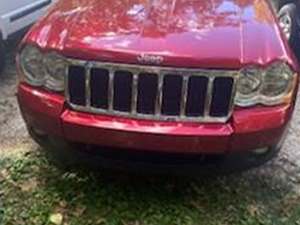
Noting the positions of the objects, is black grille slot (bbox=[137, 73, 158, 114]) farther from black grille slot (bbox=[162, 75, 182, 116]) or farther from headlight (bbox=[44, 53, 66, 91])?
headlight (bbox=[44, 53, 66, 91])

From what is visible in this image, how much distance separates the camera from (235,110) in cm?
335

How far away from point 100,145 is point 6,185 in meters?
Result: 0.83

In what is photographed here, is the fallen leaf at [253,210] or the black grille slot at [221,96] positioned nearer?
the black grille slot at [221,96]

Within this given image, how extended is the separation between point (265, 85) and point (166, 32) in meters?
0.63

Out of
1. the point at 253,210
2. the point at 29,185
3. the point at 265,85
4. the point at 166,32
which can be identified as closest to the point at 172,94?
the point at 166,32

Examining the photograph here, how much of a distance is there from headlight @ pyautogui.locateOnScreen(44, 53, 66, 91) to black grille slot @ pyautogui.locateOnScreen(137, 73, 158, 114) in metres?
0.44

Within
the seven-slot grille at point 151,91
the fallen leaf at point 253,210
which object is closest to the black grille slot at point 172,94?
the seven-slot grille at point 151,91

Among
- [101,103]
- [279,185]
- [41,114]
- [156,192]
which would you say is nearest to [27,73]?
[41,114]

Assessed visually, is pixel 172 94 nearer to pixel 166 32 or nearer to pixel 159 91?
pixel 159 91

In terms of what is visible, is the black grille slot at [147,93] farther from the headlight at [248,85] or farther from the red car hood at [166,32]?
the headlight at [248,85]

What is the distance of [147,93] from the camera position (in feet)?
11.0

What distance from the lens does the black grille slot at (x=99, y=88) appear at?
3340 millimetres

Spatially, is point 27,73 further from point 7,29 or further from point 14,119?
point 7,29

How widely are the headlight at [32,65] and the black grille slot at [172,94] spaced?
2.35ft
